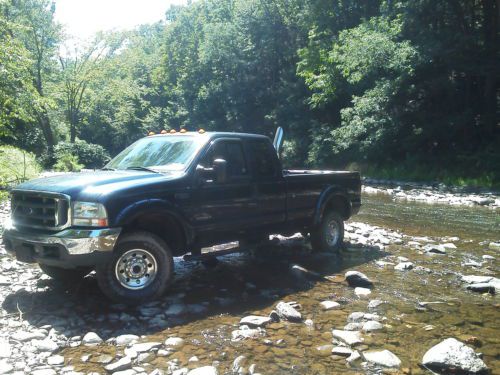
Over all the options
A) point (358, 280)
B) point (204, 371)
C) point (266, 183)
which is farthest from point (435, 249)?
point (204, 371)

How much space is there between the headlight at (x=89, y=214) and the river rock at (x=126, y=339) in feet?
4.19

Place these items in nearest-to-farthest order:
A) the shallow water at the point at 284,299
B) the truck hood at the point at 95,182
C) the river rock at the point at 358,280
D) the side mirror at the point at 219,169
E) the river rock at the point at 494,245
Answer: the shallow water at the point at 284,299 < the truck hood at the point at 95,182 < the side mirror at the point at 219,169 < the river rock at the point at 358,280 < the river rock at the point at 494,245

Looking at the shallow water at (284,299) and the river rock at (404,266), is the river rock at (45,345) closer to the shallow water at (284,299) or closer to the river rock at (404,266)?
the shallow water at (284,299)

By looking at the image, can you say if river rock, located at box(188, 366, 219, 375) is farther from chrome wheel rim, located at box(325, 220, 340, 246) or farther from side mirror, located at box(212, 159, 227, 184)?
chrome wheel rim, located at box(325, 220, 340, 246)

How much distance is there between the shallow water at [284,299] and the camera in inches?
169

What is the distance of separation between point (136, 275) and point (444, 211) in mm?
11993

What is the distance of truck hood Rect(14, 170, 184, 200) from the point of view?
17.2 feet

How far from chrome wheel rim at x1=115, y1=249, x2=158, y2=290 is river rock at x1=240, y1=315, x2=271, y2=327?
1.31m

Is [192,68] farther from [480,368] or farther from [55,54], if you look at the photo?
[480,368]

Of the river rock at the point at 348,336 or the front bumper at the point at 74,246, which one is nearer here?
the river rock at the point at 348,336

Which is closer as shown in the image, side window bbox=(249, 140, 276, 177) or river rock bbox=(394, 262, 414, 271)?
side window bbox=(249, 140, 276, 177)

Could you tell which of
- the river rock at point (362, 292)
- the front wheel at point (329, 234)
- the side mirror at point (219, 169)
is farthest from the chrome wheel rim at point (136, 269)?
the front wheel at point (329, 234)

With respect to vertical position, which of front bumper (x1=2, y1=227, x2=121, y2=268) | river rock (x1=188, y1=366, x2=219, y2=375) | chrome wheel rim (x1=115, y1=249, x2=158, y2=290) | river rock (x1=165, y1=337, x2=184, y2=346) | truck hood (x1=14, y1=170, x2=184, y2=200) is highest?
truck hood (x1=14, y1=170, x2=184, y2=200)

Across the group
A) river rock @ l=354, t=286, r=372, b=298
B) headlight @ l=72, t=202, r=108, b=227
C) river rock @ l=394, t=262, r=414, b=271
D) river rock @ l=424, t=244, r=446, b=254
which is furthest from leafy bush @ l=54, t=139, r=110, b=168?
Answer: river rock @ l=354, t=286, r=372, b=298
